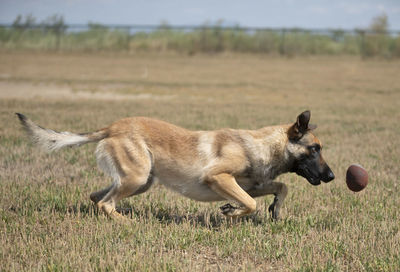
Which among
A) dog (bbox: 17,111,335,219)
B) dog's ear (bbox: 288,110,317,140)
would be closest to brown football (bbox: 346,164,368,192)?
dog (bbox: 17,111,335,219)

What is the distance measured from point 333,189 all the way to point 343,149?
3411mm

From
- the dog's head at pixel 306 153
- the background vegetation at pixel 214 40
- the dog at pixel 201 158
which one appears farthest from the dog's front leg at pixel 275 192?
the background vegetation at pixel 214 40

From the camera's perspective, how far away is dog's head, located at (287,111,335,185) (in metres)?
5.66

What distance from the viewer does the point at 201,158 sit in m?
5.80

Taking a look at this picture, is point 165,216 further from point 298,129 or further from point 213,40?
point 213,40

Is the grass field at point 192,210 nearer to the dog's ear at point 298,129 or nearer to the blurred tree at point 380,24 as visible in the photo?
the dog's ear at point 298,129

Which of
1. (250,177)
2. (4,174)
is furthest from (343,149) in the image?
(4,174)

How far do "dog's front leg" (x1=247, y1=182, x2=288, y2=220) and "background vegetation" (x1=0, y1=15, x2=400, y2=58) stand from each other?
39454 mm

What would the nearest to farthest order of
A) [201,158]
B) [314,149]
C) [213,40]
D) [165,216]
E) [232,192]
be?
1. [232,192]
2. [314,149]
3. [201,158]
4. [165,216]
5. [213,40]

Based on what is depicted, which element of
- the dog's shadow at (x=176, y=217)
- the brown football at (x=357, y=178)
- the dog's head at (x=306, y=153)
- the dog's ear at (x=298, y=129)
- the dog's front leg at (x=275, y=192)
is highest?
the dog's ear at (x=298, y=129)

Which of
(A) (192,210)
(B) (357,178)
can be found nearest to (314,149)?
(B) (357,178)

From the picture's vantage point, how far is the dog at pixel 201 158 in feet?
18.7

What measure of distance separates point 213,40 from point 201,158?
135 ft

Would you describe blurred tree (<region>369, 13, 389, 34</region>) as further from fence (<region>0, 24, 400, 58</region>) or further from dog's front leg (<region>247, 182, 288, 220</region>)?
dog's front leg (<region>247, 182, 288, 220</region>)
